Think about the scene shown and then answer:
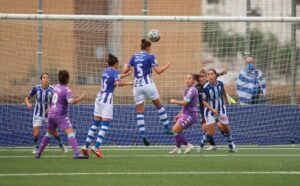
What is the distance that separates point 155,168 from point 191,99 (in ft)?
12.3

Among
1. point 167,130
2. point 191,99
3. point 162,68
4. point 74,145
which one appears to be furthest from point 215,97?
point 74,145

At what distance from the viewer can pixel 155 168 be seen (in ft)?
51.4

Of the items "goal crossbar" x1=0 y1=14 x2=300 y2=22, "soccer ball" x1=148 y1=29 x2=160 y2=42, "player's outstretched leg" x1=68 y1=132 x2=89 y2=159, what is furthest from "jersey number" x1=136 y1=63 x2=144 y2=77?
"player's outstretched leg" x1=68 y1=132 x2=89 y2=159

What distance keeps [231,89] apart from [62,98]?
6.65 metres

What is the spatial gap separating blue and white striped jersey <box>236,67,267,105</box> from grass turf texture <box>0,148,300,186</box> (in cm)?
303

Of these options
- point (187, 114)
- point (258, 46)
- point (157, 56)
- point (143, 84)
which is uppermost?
point (258, 46)

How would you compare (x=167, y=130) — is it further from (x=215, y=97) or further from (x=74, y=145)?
(x=74, y=145)

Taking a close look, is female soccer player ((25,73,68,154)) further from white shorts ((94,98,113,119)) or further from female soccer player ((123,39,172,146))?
white shorts ((94,98,113,119))

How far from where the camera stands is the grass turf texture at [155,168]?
45.1 ft

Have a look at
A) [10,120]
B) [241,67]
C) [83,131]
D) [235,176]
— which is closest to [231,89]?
[241,67]

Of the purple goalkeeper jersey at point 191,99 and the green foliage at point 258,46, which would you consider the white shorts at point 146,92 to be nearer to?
the purple goalkeeper jersey at point 191,99

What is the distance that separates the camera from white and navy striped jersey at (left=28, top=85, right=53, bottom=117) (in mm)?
20438

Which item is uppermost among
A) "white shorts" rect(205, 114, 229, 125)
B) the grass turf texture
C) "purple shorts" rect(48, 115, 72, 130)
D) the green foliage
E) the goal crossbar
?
the goal crossbar

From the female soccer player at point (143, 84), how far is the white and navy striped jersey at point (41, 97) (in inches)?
71.1
